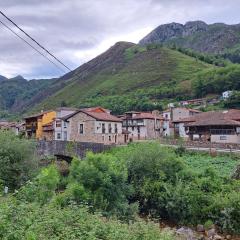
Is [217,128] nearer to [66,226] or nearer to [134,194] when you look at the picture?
[134,194]

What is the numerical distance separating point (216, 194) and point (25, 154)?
15342 millimetres

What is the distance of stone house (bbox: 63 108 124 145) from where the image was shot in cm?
5897

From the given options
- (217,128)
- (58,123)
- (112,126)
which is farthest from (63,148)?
(217,128)

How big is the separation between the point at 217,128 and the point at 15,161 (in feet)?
125

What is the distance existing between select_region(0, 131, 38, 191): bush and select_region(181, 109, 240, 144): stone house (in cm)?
3568

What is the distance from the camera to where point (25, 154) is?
32312 mm

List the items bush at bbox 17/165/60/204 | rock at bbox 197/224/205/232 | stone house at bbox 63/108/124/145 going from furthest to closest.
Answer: stone house at bbox 63/108/124/145
rock at bbox 197/224/205/232
bush at bbox 17/165/60/204

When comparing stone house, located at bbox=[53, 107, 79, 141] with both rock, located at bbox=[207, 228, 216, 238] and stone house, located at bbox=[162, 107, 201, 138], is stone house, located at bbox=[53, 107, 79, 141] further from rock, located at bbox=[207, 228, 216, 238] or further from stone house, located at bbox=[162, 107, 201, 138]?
rock, located at bbox=[207, 228, 216, 238]

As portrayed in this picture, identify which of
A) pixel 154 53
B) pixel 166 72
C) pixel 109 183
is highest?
pixel 154 53

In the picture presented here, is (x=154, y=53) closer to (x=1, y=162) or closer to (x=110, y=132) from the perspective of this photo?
(x=110, y=132)

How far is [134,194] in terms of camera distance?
32594mm

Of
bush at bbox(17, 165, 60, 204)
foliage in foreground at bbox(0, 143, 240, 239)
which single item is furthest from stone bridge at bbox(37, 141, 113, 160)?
bush at bbox(17, 165, 60, 204)

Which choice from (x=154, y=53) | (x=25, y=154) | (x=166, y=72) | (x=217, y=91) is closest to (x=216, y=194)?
(x=25, y=154)

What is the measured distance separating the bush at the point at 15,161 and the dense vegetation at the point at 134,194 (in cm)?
18
